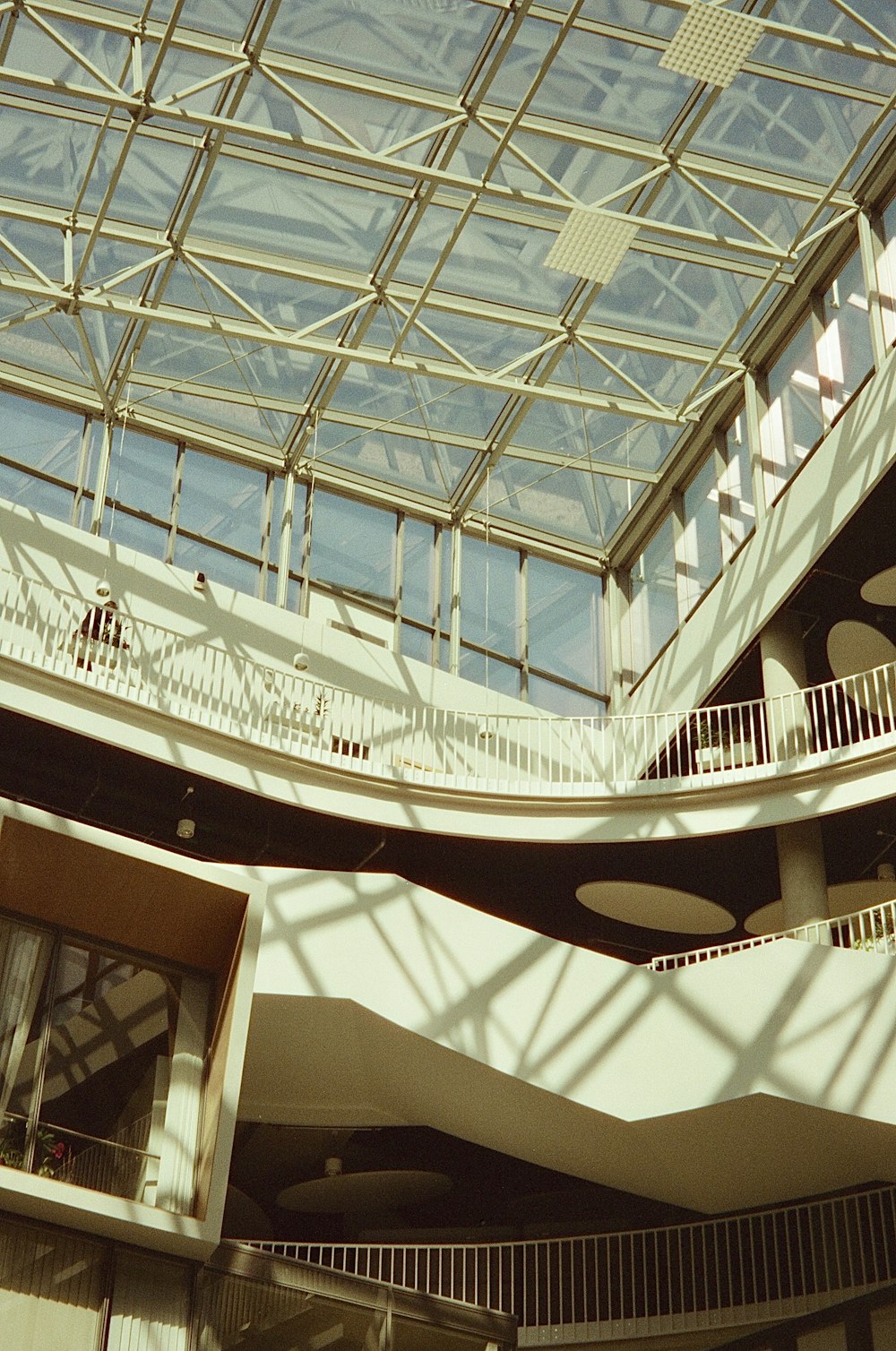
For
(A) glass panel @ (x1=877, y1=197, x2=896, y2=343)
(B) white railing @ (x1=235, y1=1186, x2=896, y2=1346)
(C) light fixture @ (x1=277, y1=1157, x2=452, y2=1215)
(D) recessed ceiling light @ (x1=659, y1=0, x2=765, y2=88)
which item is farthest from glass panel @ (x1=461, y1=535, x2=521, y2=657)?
(D) recessed ceiling light @ (x1=659, y1=0, x2=765, y2=88)

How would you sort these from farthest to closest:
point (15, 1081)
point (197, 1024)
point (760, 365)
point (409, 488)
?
point (409, 488) < point (760, 365) < point (197, 1024) < point (15, 1081)

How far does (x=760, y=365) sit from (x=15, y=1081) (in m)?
22.0

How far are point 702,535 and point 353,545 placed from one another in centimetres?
780

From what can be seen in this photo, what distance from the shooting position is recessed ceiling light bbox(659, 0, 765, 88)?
23359 millimetres

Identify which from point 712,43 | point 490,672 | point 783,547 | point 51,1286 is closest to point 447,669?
point 490,672

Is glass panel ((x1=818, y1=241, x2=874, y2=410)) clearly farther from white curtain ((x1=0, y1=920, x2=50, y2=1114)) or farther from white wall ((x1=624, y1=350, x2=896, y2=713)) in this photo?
white curtain ((x1=0, y1=920, x2=50, y2=1114))

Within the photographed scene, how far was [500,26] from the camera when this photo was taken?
25.5 m

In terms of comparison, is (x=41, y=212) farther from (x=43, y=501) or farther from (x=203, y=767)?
(x=203, y=767)

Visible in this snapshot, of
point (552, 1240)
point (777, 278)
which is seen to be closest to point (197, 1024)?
point (552, 1240)

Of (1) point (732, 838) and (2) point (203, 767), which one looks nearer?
(2) point (203, 767)

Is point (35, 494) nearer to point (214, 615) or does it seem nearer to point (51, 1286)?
point (214, 615)

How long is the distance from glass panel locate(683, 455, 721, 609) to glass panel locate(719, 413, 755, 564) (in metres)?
0.38

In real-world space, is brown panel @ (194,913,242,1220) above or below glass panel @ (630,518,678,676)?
below

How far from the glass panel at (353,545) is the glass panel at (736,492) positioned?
7.61 m
